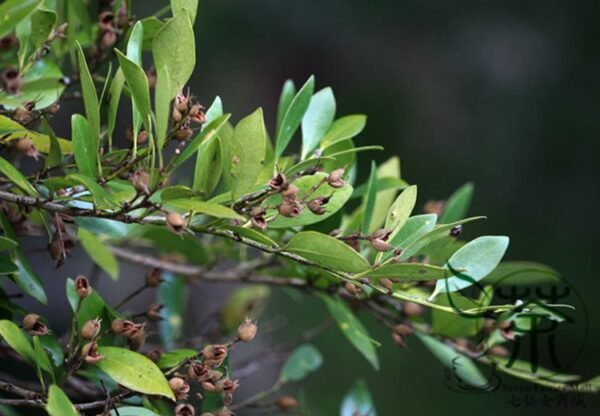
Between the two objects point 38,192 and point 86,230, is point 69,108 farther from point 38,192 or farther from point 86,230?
point 38,192

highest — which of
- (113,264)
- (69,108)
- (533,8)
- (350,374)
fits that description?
(113,264)

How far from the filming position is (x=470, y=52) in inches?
119

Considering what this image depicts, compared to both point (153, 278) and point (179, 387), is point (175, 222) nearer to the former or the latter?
point (179, 387)

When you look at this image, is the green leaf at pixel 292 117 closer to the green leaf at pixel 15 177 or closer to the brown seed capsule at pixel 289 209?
the brown seed capsule at pixel 289 209

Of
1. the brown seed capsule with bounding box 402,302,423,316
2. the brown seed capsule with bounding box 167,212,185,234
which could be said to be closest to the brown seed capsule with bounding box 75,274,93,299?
the brown seed capsule with bounding box 167,212,185,234

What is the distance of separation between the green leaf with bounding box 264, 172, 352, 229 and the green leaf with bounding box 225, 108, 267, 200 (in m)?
0.05

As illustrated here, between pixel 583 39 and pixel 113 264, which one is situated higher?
pixel 113 264

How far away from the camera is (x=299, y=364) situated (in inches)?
43.8

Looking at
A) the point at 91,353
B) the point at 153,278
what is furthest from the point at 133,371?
the point at 153,278

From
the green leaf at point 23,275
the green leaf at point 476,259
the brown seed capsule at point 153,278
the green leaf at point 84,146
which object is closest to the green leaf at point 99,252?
the brown seed capsule at point 153,278

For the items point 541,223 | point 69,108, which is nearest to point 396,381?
point 541,223

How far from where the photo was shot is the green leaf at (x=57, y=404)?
1.84 ft

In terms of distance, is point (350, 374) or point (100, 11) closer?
point (100, 11)

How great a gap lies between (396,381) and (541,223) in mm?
730
